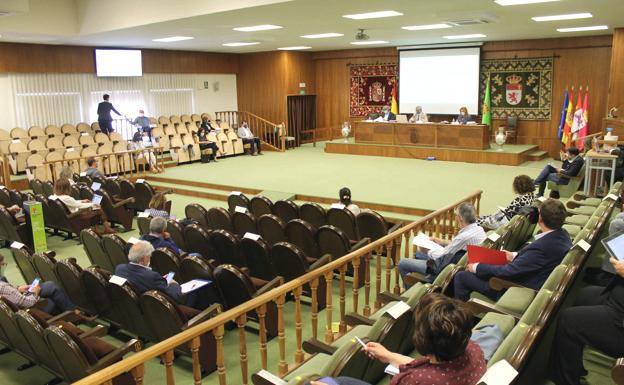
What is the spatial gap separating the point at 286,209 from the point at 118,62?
9.56 meters

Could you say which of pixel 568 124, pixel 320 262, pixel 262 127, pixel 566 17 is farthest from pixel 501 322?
pixel 262 127

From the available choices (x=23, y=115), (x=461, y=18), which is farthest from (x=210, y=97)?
(x=461, y=18)

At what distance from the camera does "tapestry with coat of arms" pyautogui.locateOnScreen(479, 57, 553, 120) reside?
13.4 metres

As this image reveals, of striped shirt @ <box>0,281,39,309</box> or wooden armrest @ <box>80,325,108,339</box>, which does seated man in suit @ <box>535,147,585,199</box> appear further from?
striped shirt @ <box>0,281,39,309</box>

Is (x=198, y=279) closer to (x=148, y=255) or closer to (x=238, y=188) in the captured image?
(x=148, y=255)

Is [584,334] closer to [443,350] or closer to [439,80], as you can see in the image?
[443,350]

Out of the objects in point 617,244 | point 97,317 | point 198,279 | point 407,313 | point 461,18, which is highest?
point 461,18

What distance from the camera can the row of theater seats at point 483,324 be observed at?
2.29 m

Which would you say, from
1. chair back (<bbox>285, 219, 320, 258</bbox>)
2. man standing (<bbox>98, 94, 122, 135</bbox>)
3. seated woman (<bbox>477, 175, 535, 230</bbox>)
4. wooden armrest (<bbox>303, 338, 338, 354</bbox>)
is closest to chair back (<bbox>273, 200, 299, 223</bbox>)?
chair back (<bbox>285, 219, 320, 258</bbox>)

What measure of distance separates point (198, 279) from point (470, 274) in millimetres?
2106

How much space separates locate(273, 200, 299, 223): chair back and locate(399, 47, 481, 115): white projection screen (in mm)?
9606

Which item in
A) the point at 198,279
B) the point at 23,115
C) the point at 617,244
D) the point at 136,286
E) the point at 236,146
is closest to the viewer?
the point at 617,244

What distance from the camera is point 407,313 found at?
9.05ft

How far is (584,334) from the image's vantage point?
2.75 m
